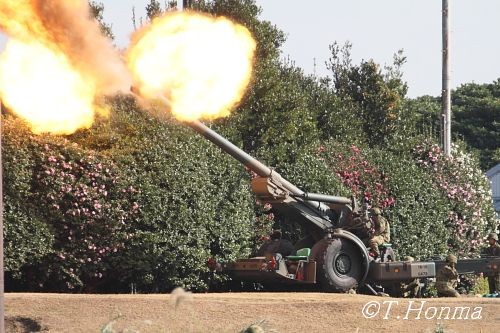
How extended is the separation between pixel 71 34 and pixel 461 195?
1438 centimetres

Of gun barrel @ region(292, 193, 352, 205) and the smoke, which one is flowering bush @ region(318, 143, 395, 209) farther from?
the smoke

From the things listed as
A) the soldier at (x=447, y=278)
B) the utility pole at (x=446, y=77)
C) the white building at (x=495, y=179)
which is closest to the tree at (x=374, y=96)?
the utility pole at (x=446, y=77)

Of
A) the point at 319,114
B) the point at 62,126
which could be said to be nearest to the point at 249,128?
the point at 319,114

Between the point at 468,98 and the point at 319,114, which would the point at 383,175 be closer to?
the point at 319,114

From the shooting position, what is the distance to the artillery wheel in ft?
67.0

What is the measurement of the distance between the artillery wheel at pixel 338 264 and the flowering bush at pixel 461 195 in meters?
7.12

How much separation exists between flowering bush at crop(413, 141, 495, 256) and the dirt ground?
33.8 ft

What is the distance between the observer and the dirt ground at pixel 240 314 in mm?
16156

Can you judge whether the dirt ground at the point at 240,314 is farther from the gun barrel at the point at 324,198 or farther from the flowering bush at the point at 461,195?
the flowering bush at the point at 461,195

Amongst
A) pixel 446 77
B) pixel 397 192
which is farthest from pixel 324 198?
pixel 446 77

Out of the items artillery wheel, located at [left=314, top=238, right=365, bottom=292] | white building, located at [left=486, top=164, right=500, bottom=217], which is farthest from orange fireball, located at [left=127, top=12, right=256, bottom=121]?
white building, located at [left=486, top=164, right=500, bottom=217]

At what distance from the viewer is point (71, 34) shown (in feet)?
54.3

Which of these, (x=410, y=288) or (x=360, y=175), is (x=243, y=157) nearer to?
(x=410, y=288)

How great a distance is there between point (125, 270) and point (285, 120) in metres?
9.03
